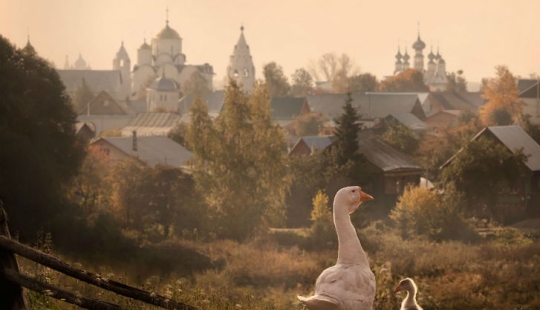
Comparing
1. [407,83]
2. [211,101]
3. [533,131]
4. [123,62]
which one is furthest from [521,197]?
[123,62]

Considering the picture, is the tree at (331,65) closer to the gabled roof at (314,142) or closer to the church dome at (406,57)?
the church dome at (406,57)

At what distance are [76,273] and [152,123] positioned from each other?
71459mm

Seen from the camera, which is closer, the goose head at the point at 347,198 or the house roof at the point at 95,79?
the goose head at the point at 347,198

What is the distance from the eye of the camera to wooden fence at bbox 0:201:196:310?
4.37 meters

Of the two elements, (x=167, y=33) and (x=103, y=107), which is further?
(x=167, y=33)

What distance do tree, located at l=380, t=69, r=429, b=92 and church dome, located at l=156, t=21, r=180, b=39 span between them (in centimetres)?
4213

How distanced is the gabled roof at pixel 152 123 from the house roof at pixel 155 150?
25.0 metres

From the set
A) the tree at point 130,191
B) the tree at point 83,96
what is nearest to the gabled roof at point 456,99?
the tree at point 83,96

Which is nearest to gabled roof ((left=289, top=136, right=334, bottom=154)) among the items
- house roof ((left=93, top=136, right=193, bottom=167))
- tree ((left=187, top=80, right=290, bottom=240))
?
house roof ((left=93, top=136, right=193, bottom=167))

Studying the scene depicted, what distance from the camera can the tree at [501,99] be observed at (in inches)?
2143

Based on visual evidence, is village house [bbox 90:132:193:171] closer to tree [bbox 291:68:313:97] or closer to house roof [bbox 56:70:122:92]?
Result: tree [bbox 291:68:313:97]

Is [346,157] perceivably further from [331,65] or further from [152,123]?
[331,65]

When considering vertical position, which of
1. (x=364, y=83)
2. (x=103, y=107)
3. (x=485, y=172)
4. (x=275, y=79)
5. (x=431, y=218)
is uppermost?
(x=275, y=79)

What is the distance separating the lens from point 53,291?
14.5 ft
